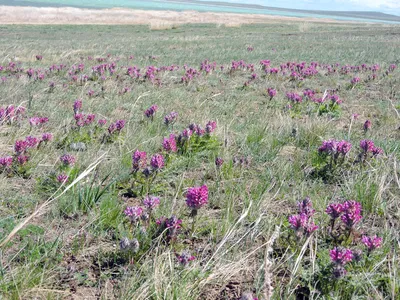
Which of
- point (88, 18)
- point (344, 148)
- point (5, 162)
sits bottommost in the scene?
point (5, 162)

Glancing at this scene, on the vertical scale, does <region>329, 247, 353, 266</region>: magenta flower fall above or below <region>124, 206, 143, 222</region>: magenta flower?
above

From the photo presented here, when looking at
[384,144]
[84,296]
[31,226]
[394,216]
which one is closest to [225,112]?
[384,144]

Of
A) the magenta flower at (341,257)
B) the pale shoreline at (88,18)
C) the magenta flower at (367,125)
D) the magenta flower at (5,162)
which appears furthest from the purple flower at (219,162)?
the pale shoreline at (88,18)

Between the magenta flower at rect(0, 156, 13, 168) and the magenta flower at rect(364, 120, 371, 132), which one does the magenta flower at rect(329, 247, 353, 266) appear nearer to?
the magenta flower at rect(0, 156, 13, 168)

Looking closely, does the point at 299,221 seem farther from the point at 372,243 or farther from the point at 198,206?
the point at 198,206

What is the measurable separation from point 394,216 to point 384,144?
63.8 inches

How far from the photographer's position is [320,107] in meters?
6.80

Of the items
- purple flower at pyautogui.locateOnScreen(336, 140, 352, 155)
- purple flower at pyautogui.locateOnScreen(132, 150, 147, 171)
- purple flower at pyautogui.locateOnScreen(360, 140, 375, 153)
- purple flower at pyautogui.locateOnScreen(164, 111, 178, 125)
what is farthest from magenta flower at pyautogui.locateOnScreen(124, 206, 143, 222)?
purple flower at pyautogui.locateOnScreen(164, 111, 178, 125)

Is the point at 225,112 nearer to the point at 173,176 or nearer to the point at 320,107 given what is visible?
the point at 320,107

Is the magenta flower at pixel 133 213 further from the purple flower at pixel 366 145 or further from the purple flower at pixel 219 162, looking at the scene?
the purple flower at pixel 366 145

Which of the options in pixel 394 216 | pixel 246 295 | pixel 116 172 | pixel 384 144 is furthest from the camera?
pixel 384 144

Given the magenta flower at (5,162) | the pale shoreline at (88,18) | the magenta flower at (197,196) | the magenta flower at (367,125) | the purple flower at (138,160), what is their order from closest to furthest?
the magenta flower at (197,196) < the purple flower at (138,160) < the magenta flower at (5,162) < the magenta flower at (367,125) < the pale shoreline at (88,18)

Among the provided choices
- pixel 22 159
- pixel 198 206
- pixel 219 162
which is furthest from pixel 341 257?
pixel 22 159

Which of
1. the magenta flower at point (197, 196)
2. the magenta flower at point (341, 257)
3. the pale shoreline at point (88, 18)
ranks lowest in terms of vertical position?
the magenta flower at point (341, 257)
